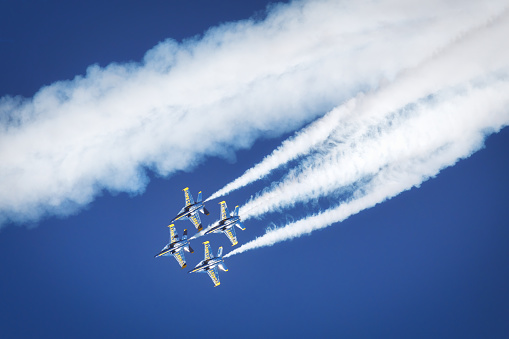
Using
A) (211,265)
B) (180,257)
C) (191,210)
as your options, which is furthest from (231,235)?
(180,257)

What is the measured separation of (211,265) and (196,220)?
20.1 ft

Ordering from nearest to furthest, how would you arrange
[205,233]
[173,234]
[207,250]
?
1. [205,233]
2. [173,234]
3. [207,250]

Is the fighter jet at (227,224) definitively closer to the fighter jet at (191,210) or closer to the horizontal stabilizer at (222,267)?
the fighter jet at (191,210)

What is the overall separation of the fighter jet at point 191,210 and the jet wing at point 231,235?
320cm

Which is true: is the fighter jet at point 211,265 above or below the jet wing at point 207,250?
below

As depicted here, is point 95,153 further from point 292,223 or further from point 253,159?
point 292,223

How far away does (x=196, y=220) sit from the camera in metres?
54.2

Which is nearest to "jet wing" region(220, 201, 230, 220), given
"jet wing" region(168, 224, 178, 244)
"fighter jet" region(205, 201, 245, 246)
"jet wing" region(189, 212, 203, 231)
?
"fighter jet" region(205, 201, 245, 246)

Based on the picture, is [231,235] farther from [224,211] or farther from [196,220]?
[196,220]

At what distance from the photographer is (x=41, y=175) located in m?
58.2

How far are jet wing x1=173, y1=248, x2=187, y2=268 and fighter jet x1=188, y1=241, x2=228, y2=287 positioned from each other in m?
1.80

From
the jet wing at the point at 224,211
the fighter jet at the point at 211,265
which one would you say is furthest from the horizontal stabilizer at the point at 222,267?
the jet wing at the point at 224,211

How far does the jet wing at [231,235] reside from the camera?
53.1 m

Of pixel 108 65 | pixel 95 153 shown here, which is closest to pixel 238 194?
pixel 95 153
